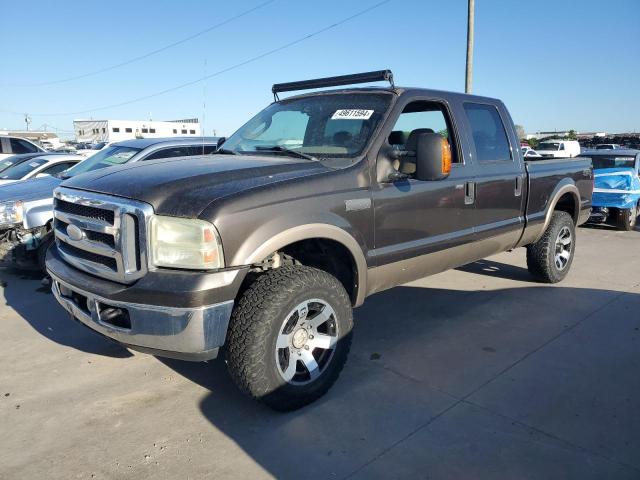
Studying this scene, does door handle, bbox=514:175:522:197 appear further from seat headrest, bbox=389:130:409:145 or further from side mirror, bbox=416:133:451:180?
side mirror, bbox=416:133:451:180

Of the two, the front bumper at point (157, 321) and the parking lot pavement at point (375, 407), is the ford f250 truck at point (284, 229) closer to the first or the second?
the front bumper at point (157, 321)

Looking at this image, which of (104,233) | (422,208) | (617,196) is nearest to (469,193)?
(422,208)

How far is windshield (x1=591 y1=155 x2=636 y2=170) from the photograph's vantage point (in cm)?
1047

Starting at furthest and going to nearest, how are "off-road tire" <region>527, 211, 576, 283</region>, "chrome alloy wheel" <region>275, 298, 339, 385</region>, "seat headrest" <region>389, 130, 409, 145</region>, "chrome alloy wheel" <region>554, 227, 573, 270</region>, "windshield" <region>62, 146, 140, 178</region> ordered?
1. "windshield" <region>62, 146, 140, 178</region>
2. "chrome alloy wheel" <region>554, 227, 573, 270</region>
3. "off-road tire" <region>527, 211, 576, 283</region>
4. "seat headrest" <region>389, 130, 409, 145</region>
5. "chrome alloy wheel" <region>275, 298, 339, 385</region>

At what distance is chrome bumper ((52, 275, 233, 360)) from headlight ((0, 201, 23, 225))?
3.61m

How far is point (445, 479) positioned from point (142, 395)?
1991 mm

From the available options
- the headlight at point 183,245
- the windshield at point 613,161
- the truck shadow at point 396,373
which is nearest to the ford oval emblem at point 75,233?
the headlight at point 183,245

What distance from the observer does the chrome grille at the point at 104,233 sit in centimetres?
275

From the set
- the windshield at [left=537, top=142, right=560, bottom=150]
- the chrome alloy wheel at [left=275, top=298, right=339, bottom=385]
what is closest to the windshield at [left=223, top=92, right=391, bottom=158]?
the chrome alloy wheel at [left=275, top=298, right=339, bottom=385]

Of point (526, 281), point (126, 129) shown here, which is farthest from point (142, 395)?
point (126, 129)

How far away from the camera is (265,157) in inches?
147

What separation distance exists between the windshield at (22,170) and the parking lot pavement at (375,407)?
392 cm

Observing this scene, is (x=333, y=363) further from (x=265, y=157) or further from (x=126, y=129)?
(x=126, y=129)

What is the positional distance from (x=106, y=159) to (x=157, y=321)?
4568 mm
